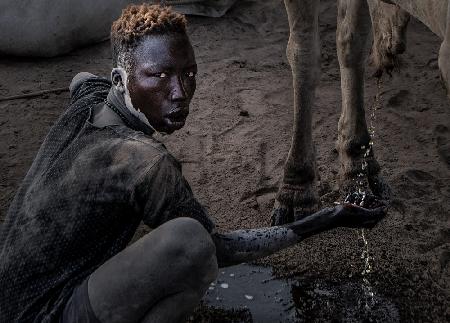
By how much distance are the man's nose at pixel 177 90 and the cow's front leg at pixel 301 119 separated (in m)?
1.45

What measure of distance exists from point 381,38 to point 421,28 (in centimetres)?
186

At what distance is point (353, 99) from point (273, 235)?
5.17 feet

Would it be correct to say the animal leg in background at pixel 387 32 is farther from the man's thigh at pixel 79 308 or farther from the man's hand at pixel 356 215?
the man's thigh at pixel 79 308

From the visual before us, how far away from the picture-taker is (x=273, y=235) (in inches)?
89.0

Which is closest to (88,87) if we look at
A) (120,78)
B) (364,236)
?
(120,78)

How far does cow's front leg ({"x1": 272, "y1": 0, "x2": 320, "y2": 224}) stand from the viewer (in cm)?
348

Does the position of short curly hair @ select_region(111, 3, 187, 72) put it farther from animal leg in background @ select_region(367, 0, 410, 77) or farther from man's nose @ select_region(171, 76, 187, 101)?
animal leg in background @ select_region(367, 0, 410, 77)

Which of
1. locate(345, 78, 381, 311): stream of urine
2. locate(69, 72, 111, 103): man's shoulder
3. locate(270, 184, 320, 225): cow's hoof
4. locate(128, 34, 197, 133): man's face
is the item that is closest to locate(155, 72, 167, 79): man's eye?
locate(128, 34, 197, 133): man's face

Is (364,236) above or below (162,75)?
below

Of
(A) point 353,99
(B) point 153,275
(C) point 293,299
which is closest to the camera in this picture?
(B) point 153,275

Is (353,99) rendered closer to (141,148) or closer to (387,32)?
(387,32)

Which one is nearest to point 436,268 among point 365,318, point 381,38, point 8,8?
point 365,318

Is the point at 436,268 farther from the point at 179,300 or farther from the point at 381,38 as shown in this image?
the point at 179,300

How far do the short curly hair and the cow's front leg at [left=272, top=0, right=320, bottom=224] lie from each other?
148 cm
